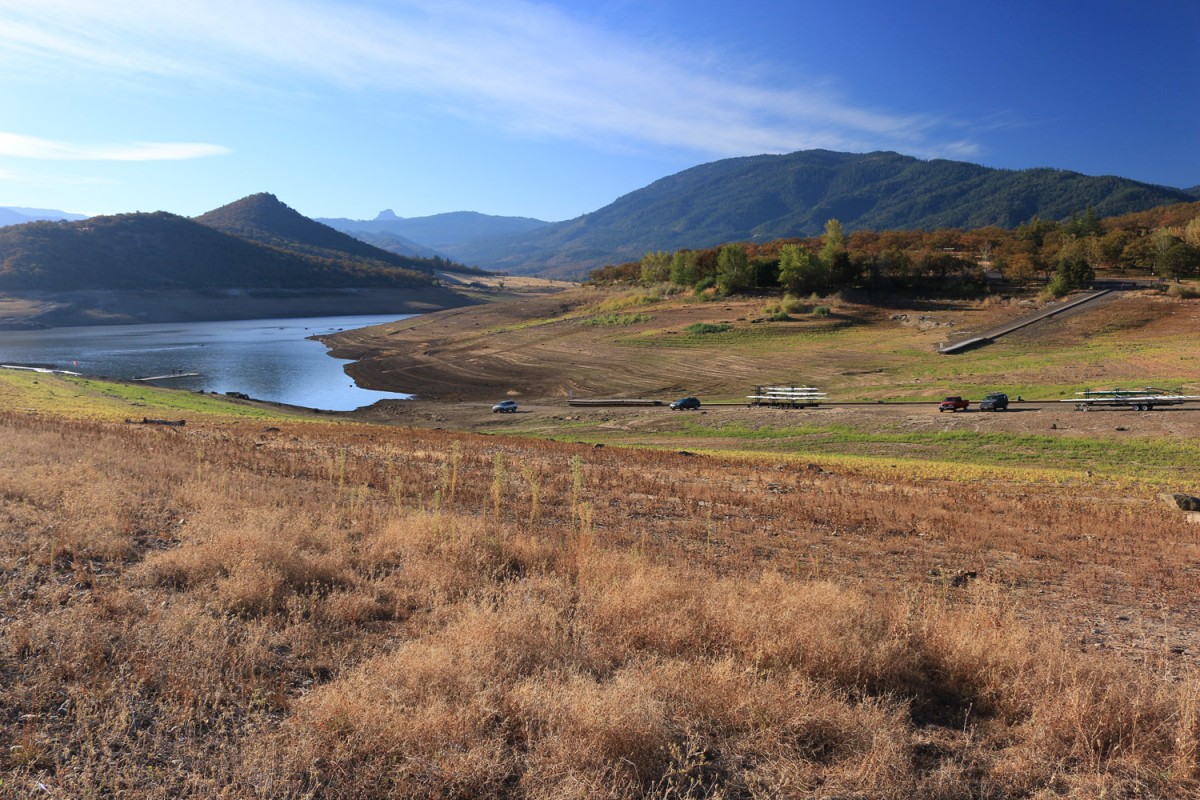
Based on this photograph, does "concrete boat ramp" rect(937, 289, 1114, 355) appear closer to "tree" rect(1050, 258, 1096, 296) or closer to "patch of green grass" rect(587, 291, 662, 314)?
"tree" rect(1050, 258, 1096, 296)

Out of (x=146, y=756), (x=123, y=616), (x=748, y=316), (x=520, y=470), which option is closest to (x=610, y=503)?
(x=520, y=470)

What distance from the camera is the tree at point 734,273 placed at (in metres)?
81.3

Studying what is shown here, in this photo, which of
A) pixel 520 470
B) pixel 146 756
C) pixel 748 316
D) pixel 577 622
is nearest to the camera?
pixel 146 756

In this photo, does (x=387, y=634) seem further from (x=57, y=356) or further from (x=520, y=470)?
(x=57, y=356)

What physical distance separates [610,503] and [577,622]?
23.2 ft

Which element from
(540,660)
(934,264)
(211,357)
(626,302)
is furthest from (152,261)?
(540,660)

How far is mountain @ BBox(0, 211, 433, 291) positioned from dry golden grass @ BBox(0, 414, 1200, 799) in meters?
146

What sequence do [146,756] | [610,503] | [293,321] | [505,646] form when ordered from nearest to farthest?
[146,756], [505,646], [610,503], [293,321]

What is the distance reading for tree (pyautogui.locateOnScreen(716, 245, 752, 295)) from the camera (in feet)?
267

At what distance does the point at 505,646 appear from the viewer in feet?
16.5

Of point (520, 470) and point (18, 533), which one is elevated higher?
point (18, 533)

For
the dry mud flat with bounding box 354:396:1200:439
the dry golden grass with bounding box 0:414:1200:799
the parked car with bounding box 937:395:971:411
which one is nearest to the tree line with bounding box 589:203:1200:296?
the dry mud flat with bounding box 354:396:1200:439

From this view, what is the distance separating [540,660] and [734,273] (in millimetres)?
79852

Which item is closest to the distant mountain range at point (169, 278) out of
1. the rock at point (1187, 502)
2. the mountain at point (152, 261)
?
the mountain at point (152, 261)
